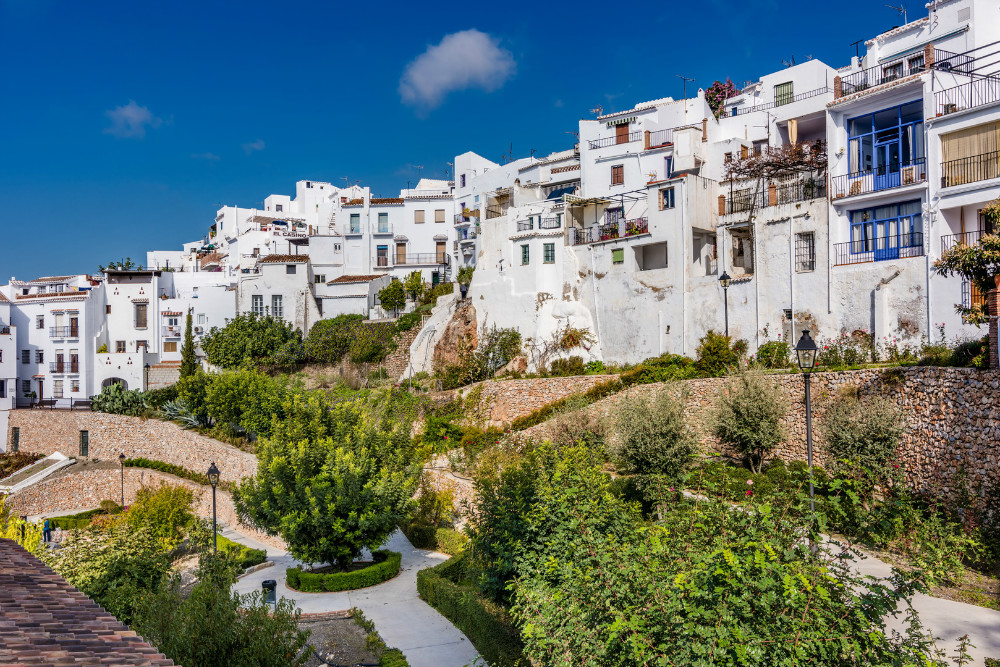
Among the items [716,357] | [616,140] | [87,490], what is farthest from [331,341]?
[716,357]

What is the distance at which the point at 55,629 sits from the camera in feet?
19.6

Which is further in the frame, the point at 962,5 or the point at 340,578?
the point at 962,5

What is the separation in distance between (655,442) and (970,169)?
13.7 m

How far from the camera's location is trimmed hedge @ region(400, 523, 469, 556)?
20031 millimetres

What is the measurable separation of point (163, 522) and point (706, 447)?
1863 cm

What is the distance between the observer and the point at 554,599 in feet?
23.7

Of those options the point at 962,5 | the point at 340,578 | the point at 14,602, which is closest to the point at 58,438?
the point at 340,578

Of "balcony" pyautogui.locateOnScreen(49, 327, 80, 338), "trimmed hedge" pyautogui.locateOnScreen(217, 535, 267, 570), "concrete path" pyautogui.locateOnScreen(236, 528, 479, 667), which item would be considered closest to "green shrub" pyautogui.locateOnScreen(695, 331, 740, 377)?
"concrete path" pyautogui.locateOnScreen(236, 528, 479, 667)

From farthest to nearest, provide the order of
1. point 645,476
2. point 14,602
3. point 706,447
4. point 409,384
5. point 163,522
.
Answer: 1. point 409,384
2. point 163,522
3. point 706,447
4. point 645,476
5. point 14,602

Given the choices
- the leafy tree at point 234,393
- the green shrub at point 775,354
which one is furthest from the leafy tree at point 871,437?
the leafy tree at point 234,393

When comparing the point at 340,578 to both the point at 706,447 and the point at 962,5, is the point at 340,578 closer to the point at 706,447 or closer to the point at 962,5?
the point at 706,447

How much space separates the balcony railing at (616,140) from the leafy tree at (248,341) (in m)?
22.2

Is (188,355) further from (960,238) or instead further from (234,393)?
(960,238)

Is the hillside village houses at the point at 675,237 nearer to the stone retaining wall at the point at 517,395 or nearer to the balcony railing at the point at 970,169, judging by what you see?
the balcony railing at the point at 970,169
